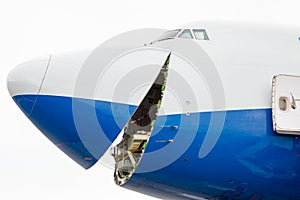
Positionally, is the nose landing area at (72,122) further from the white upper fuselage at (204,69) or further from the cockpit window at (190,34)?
the cockpit window at (190,34)

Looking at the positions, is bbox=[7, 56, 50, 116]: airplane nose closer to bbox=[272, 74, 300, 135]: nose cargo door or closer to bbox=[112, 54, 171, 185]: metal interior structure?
bbox=[112, 54, 171, 185]: metal interior structure

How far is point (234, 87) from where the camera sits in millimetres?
9938

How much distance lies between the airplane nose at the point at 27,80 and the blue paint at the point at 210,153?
39mm

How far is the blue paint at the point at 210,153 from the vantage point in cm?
971

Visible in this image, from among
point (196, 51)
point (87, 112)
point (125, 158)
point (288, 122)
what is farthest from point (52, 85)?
point (288, 122)

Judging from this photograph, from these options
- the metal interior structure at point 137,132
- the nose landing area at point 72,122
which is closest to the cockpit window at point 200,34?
the metal interior structure at point 137,132

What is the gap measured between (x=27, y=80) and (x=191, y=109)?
292cm

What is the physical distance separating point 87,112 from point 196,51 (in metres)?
2.09

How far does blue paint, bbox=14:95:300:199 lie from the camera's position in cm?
971

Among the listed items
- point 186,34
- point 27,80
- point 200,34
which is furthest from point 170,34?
point 27,80

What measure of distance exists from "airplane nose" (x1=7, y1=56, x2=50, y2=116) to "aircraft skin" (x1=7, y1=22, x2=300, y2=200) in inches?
0.8

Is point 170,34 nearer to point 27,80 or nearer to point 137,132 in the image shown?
point 137,132

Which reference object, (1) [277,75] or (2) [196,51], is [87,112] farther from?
(1) [277,75]

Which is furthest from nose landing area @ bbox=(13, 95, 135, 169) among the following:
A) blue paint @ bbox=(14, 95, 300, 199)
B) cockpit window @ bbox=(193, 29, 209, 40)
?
cockpit window @ bbox=(193, 29, 209, 40)
